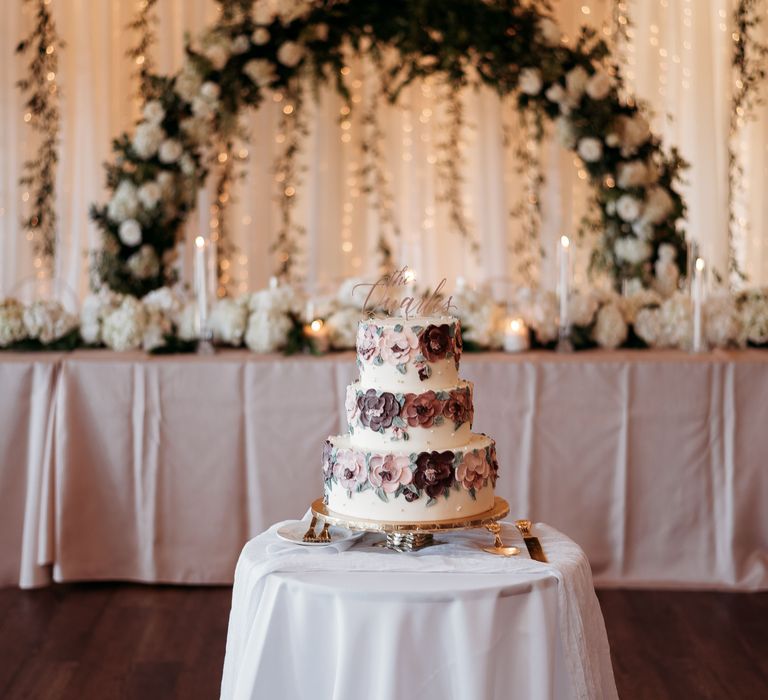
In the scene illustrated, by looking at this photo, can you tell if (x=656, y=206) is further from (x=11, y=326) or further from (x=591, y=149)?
(x=11, y=326)

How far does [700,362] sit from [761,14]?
3.51m

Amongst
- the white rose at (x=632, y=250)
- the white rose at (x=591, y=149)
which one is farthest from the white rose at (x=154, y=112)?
the white rose at (x=632, y=250)

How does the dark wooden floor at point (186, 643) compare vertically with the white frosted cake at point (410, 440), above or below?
below

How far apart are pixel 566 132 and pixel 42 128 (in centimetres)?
317

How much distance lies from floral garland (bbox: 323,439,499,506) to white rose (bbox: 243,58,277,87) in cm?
337

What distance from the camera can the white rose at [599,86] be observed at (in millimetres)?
5125

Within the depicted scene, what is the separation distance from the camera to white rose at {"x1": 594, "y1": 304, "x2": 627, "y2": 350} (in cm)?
426

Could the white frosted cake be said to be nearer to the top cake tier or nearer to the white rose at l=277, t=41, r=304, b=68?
the top cake tier

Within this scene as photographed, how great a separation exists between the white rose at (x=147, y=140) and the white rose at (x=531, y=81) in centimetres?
169

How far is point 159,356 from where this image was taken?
4258 millimetres

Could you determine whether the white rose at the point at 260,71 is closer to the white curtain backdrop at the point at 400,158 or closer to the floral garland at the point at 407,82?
the floral garland at the point at 407,82

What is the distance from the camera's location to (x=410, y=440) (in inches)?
92.3

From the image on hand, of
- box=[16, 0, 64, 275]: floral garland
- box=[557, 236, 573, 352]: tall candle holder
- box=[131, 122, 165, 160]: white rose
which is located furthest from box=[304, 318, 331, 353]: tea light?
box=[16, 0, 64, 275]: floral garland

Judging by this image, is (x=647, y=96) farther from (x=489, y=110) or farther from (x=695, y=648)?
(x=695, y=648)
